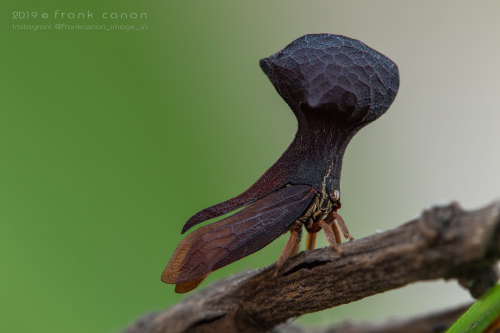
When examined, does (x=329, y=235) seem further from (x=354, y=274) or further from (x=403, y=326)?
(x=403, y=326)

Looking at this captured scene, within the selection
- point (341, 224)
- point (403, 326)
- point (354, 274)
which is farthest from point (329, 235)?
point (403, 326)

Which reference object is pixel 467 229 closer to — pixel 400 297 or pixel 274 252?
pixel 274 252

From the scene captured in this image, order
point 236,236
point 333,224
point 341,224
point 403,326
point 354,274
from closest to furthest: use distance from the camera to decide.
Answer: point 354,274 → point 236,236 → point 341,224 → point 333,224 → point 403,326

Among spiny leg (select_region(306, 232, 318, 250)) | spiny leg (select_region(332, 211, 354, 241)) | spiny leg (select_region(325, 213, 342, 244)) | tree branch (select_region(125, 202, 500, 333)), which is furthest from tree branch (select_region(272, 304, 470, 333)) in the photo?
spiny leg (select_region(332, 211, 354, 241))

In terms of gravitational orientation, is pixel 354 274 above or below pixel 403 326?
above

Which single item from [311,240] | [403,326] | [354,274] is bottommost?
[403,326]

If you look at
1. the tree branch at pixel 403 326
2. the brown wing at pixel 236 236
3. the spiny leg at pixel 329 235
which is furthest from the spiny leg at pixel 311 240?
the tree branch at pixel 403 326

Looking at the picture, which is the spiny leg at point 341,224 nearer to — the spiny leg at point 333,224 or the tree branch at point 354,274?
the spiny leg at point 333,224
